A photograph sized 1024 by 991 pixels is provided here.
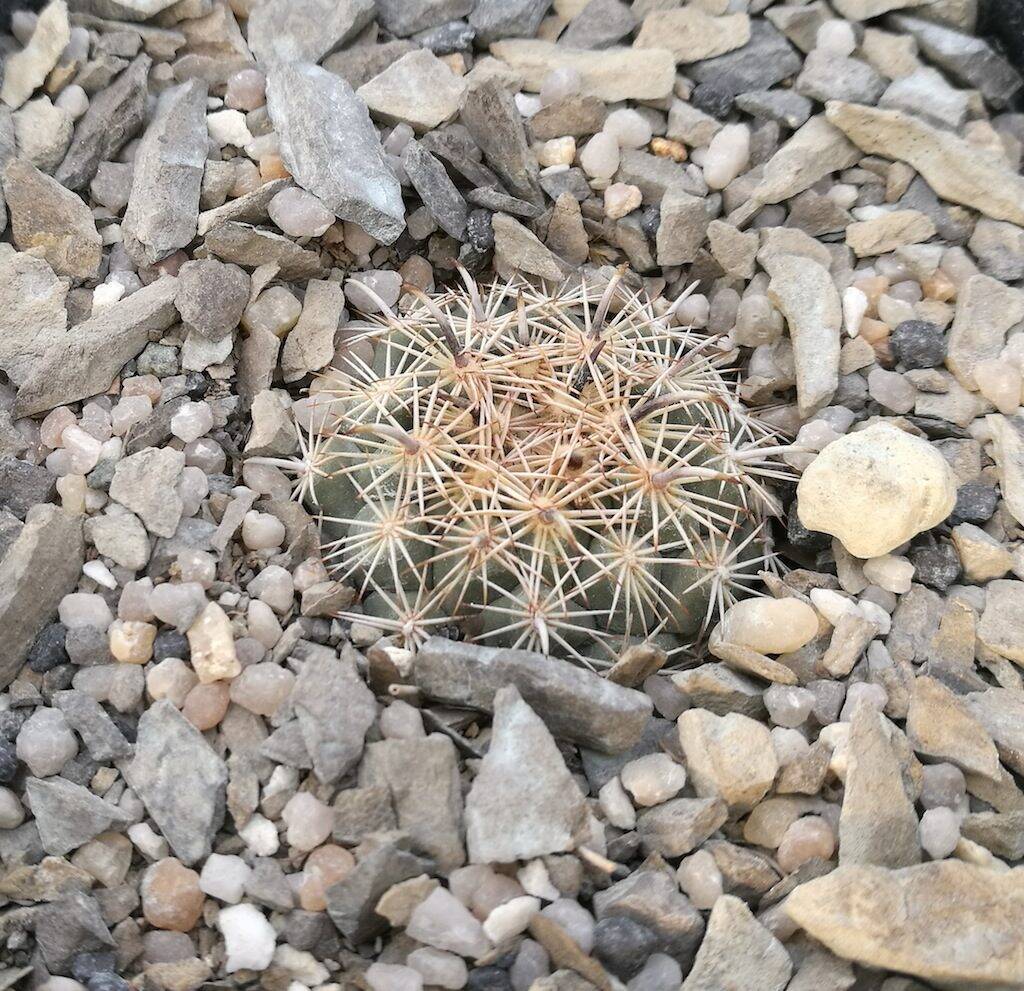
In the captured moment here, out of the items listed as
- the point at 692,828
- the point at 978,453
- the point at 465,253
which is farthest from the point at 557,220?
the point at 692,828

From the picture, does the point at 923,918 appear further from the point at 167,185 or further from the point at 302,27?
the point at 302,27


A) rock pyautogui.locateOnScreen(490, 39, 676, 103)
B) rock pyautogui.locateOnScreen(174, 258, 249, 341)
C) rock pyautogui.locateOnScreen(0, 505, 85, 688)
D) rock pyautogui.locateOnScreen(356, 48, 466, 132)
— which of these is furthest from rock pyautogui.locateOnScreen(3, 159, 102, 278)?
rock pyautogui.locateOnScreen(490, 39, 676, 103)

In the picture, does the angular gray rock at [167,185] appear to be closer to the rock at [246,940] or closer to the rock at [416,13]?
the rock at [416,13]

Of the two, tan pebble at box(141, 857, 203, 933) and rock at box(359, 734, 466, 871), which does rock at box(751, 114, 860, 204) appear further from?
tan pebble at box(141, 857, 203, 933)

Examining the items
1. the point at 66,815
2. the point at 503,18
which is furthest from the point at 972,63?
the point at 66,815

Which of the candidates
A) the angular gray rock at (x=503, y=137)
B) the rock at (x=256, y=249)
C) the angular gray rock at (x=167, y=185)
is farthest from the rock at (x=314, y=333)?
the angular gray rock at (x=503, y=137)

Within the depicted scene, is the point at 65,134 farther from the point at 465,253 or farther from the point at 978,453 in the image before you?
the point at 978,453
